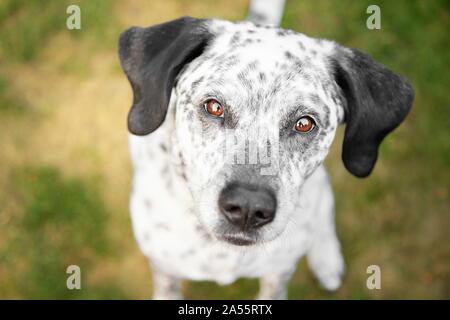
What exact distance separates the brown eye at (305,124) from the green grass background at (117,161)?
196 cm

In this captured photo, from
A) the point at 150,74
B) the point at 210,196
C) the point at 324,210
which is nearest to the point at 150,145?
the point at 150,74

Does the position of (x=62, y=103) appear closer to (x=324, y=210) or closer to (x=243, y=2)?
(x=243, y=2)

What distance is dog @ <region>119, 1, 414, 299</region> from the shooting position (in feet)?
8.70

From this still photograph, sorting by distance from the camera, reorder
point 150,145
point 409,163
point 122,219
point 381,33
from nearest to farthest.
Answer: point 150,145
point 122,219
point 409,163
point 381,33

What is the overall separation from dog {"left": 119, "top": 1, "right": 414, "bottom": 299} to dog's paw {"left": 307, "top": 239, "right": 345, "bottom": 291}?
102 cm

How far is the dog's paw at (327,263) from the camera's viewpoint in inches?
169

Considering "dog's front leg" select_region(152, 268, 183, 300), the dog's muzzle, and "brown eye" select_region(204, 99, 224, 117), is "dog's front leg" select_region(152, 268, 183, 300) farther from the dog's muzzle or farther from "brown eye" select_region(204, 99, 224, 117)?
"brown eye" select_region(204, 99, 224, 117)

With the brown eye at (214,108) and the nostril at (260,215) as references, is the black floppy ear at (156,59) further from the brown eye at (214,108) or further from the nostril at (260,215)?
the nostril at (260,215)

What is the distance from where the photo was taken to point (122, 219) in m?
4.52

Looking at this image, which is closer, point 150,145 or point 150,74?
point 150,74

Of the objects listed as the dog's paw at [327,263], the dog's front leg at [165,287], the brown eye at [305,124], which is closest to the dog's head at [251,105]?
the brown eye at [305,124]

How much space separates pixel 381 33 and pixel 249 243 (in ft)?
10.1

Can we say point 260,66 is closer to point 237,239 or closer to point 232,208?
point 232,208
